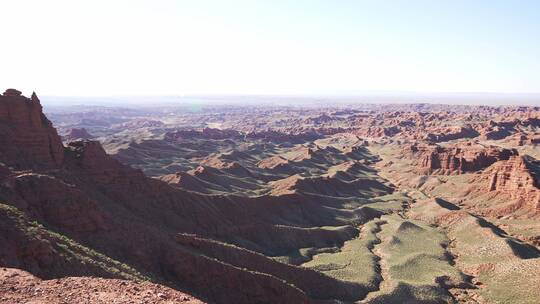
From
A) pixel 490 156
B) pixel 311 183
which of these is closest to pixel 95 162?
pixel 311 183

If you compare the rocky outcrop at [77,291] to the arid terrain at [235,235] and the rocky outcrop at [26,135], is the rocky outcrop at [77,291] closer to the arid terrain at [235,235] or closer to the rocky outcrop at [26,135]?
the arid terrain at [235,235]

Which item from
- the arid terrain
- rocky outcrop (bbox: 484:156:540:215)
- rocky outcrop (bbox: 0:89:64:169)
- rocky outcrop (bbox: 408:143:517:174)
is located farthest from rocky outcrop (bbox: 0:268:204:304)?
rocky outcrop (bbox: 408:143:517:174)

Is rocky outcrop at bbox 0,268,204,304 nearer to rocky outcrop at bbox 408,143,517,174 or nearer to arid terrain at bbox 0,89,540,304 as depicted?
arid terrain at bbox 0,89,540,304

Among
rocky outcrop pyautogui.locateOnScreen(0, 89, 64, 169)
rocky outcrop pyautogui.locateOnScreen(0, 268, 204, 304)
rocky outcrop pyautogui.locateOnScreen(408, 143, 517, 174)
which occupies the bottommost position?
rocky outcrop pyautogui.locateOnScreen(408, 143, 517, 174)

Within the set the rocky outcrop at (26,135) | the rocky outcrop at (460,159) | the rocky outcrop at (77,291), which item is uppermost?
the rocky outcrop at (26,135)

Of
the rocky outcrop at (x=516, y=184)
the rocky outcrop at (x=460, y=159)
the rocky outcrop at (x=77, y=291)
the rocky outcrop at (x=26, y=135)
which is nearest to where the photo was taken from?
the rocky outcrop at (x=77, y=291)

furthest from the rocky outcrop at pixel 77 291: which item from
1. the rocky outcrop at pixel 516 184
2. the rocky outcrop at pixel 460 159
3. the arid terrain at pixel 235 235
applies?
the rocky outcrop at pixel 460 159
